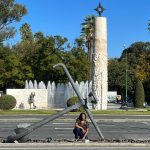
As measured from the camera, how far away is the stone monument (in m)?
43.6

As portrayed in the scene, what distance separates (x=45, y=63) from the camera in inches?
2490

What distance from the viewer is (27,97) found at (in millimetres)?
50125

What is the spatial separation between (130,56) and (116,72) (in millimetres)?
19882

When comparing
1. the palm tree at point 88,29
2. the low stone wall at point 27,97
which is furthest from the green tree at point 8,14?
the palm tree at point 88,29

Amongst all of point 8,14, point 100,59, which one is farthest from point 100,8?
point 8,14

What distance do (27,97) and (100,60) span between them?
393 inches

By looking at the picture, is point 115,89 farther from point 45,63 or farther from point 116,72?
point 45,63

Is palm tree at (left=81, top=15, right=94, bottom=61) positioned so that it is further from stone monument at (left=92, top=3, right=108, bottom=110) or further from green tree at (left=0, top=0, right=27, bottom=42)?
stone monument at (left=92, top=3, right=108, bottom=110)

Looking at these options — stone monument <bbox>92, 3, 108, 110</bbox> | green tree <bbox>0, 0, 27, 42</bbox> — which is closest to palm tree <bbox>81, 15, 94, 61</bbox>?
green tree <bbox>0, 0, 27, 42</bbox>

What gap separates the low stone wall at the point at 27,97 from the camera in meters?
49.9

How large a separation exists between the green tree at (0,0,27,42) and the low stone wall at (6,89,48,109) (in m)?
9.10

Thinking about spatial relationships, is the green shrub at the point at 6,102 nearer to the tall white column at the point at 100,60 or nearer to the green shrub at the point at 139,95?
the tall white column at the point at 100,60

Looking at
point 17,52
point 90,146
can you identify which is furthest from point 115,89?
point 90,146

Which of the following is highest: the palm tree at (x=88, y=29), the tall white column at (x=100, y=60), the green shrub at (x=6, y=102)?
the palm tree at (x=88, y=29)
